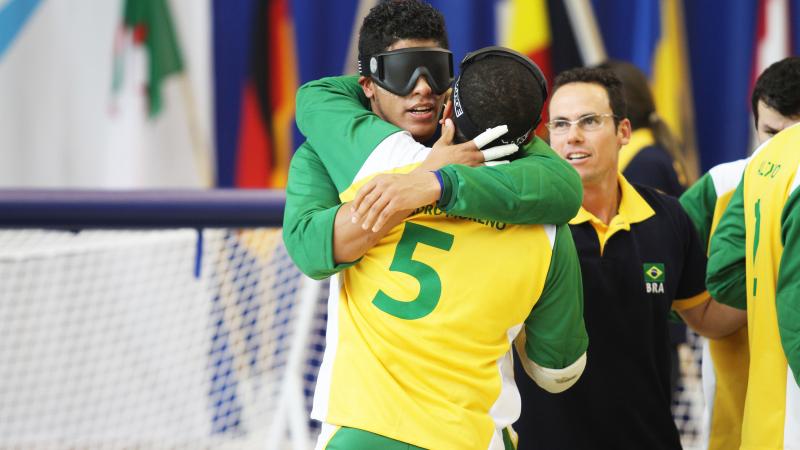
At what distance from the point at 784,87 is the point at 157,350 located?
2.70 meters

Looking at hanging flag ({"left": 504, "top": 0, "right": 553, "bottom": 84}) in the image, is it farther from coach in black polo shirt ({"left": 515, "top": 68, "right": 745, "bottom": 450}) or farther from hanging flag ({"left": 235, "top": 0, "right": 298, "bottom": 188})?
coach in black polo shirt ({"left": 515, "top": 68, "right": 745, "bottom": 450})

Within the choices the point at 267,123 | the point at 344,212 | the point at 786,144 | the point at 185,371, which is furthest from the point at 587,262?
the point at 267,123

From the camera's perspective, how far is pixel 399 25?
7.57 ft

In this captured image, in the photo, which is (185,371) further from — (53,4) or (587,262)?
(53,4)

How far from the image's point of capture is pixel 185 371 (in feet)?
13.4

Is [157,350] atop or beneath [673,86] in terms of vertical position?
A: beneath

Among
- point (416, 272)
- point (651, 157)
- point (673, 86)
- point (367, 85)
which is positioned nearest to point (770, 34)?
point (673, 86)

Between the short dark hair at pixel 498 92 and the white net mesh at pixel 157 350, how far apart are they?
5.68 ft

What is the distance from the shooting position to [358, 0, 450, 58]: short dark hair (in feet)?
7.57

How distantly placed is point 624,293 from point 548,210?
0.72 metres

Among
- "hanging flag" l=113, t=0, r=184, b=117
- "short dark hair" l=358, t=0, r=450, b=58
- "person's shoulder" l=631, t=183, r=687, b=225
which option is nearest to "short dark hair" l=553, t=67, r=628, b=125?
"person's shoulder" l=631, t=183, r=687, b=225

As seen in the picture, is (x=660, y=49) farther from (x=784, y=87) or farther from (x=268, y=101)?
(x=784, y=87)

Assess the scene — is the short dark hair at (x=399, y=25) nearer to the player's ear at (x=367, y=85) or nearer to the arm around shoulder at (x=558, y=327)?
the player's ear at (x=367, y=85)

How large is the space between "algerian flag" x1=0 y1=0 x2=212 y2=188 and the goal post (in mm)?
1434
